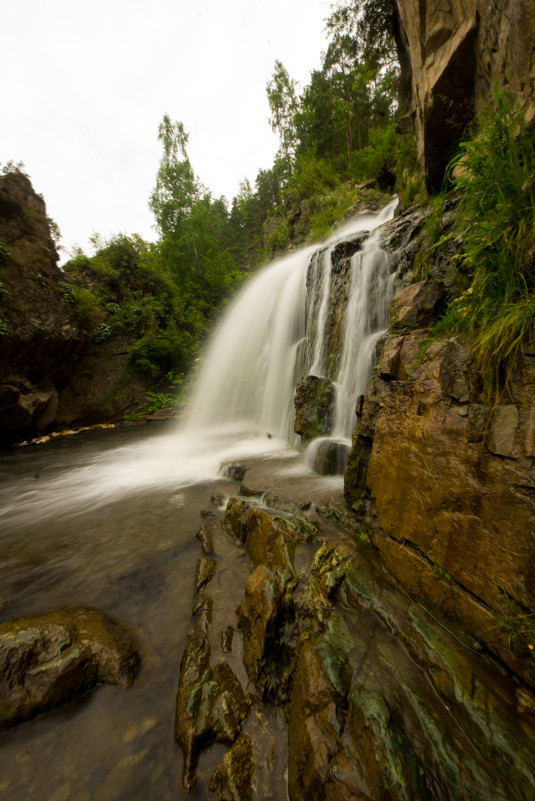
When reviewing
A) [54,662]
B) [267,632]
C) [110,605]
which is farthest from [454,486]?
[110,605]

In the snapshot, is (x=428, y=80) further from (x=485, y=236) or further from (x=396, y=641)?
(x=396, y=641)

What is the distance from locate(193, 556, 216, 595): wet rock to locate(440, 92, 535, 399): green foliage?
3.04 meters

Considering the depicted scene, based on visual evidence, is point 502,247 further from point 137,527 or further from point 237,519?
point 137,527

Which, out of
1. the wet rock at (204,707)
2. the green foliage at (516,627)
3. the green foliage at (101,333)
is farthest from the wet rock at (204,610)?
the green foliage at (101,333)

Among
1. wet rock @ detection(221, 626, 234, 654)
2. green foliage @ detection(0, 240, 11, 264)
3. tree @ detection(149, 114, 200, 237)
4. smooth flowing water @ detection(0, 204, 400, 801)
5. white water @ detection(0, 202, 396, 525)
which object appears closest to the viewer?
smooth flowing water @ detection(0, 204, 400, 801)

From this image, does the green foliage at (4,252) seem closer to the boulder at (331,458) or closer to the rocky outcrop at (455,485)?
the boulder at (331,458)

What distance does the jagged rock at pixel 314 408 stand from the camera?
17.1 feet

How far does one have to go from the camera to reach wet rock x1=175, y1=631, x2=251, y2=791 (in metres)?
1.64

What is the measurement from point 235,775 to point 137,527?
10.4 feet

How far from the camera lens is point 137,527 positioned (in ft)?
13.5

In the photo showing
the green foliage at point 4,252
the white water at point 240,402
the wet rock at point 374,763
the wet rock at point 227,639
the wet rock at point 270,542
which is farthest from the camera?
the green foliage at point 4,252

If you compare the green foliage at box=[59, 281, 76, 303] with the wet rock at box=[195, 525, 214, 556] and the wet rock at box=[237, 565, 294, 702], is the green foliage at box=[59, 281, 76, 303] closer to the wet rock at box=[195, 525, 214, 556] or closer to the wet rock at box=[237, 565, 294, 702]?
the wet rock at box=[195, 525, 214, 556]

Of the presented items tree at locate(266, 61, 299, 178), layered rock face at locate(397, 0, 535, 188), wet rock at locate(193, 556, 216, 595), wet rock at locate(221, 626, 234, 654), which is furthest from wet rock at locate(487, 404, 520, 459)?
tree at locate(266, 61, 299, 178)

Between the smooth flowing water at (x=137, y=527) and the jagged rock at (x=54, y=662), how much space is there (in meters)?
0.08
